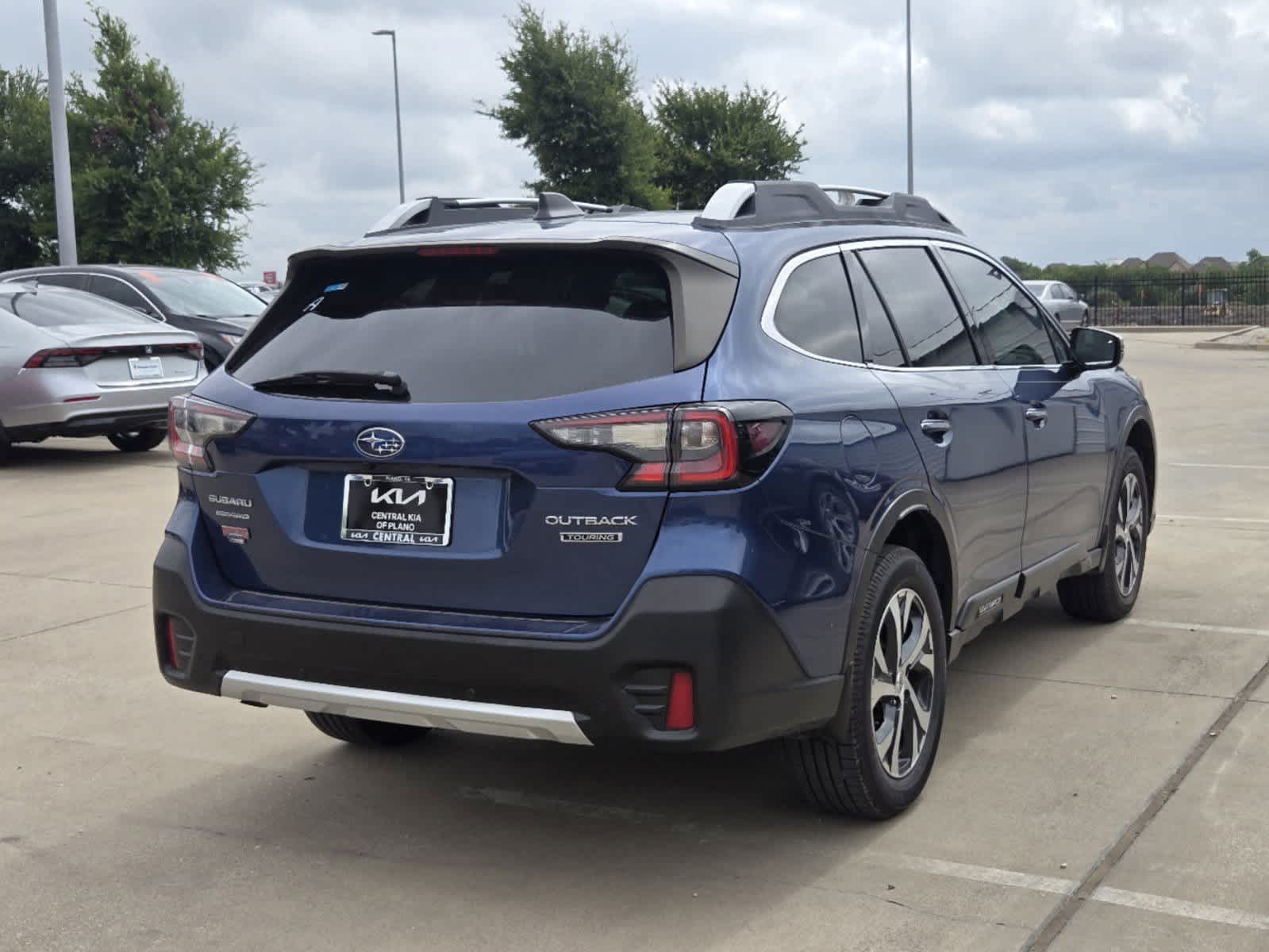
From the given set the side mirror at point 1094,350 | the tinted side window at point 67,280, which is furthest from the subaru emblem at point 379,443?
the tinted side window at point 67,280

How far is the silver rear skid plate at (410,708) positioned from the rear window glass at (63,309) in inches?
377

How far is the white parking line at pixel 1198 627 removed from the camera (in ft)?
20.9

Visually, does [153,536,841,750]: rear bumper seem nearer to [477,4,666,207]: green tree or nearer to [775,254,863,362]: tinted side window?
[775,254,863,362]: tinted side window

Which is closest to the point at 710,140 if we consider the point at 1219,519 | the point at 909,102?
the point at 909,102

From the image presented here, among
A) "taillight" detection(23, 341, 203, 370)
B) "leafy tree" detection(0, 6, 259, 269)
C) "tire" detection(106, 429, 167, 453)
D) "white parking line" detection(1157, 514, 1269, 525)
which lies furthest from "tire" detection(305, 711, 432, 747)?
"leafy tree" detection(0, 6, 259, 269)

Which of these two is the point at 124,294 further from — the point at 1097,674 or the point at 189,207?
the point at 189,207

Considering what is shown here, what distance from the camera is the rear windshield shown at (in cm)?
372

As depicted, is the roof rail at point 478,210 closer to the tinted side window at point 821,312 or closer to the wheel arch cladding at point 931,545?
the tinted side window at point 821,312

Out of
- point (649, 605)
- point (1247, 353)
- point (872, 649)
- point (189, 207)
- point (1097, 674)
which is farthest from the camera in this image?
point (189, 207)

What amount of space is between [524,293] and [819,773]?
58.4 inches

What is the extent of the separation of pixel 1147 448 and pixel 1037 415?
5.63ft

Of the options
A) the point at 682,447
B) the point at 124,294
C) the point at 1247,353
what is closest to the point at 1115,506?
the point at 682,447

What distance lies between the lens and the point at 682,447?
356 cm

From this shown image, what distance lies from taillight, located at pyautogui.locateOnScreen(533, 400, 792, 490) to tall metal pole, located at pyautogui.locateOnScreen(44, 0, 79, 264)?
63.9 ft
